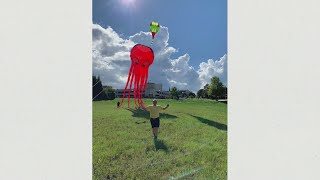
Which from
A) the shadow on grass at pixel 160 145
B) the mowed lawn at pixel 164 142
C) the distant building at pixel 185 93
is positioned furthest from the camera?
the distant building at pixel 185 93

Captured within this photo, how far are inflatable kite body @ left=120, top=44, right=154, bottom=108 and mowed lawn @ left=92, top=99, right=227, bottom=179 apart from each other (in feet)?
0.50

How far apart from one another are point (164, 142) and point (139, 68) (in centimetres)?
87

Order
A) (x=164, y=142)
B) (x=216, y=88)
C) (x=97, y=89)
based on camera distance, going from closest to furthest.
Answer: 1. (x=97, y=89)
2. (x=164, y=142)
3. (x=216, y=88)

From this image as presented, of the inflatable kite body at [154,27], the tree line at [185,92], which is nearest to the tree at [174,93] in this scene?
the tree line at [185,92]

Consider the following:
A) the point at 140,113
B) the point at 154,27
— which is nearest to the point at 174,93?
the point at 140,113

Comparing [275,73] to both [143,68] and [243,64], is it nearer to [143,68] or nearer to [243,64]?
[243,64]

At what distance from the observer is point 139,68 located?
4328 mm

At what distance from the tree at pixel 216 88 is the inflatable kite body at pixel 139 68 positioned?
0.75 metres

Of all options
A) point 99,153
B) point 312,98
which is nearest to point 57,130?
point 99,153

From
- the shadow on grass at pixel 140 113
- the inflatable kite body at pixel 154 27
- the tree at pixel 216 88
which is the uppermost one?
the inflatable kite body at pixel 154 27

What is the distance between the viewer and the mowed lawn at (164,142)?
13.4 ft

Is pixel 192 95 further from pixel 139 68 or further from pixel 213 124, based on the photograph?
pixel 139 68

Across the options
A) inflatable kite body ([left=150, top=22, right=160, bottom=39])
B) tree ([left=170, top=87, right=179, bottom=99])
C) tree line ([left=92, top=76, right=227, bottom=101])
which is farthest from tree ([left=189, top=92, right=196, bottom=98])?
inflatable kite body ([left=150, top=22, right=160, bottom=39])

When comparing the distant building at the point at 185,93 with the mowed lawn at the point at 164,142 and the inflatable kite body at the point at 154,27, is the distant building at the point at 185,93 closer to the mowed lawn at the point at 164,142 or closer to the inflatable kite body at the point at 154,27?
the mowed lawn at the point at 164,142
